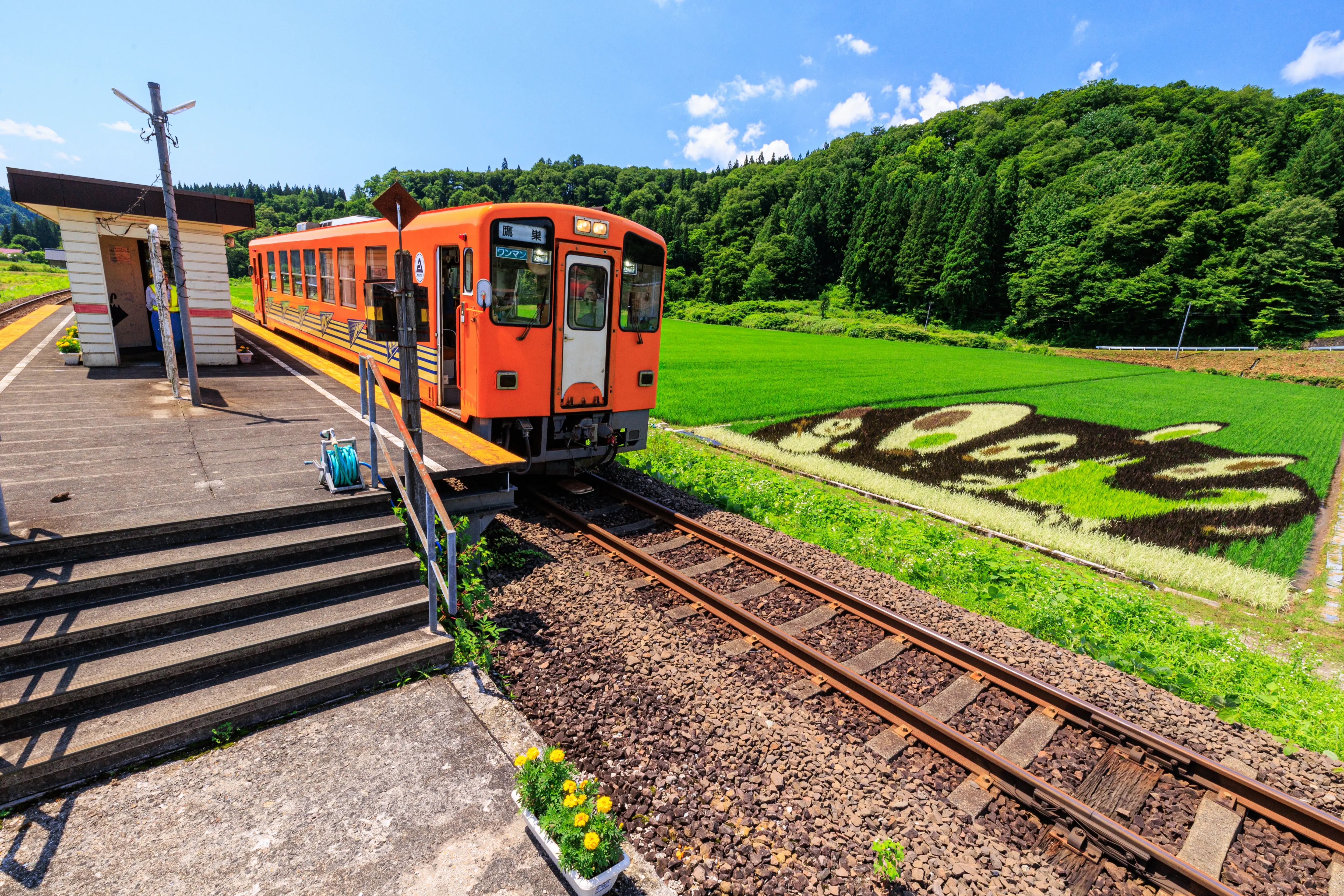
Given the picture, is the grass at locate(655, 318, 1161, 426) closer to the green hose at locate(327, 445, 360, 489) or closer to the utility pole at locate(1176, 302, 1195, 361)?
the utility pole at locate(1176, 302, 1195, 361)

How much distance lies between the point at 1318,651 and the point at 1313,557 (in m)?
4.77

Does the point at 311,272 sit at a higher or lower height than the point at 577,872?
higher

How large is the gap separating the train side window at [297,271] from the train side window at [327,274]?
1.77 meters

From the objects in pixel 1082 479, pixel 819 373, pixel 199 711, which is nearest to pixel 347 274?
pixel 199 711

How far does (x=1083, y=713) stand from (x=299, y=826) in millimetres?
5991

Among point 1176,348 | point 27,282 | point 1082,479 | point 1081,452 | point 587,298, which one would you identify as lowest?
point 1082,479

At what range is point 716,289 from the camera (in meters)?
95.3

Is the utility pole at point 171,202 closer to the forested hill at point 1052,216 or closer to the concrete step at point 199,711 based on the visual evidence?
the concrete step at point 199,711

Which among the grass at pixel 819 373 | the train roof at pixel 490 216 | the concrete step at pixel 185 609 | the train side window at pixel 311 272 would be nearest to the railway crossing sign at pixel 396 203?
the train roof at pixel 490 216

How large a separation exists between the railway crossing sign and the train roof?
2.59 m

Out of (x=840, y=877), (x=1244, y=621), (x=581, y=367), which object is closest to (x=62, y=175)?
(x=581, y=367)

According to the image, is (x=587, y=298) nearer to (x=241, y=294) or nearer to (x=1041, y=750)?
(x=1041, y=750)

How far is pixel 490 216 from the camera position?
7863mm

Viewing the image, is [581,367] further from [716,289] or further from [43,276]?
[716,289]
